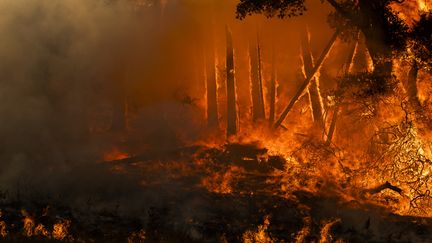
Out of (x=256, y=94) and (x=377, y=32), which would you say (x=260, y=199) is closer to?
(x=377, y=32)

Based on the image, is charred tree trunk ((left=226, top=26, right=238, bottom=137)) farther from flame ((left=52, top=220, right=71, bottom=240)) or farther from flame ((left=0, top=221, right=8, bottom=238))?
flame ((left=0, top=221, right=8, bottom=238))

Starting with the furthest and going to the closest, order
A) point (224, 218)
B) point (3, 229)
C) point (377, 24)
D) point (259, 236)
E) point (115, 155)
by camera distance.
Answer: point (115, 155), point (377, 24), point (224, 218), point (259, 236), point (3, 229)

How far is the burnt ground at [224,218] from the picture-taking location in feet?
40.7

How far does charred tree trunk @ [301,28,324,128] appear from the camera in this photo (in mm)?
19500

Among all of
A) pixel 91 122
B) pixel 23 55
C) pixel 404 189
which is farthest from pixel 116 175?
pixel 23 55

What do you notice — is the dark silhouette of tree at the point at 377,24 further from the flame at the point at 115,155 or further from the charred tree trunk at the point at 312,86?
the flame at the point at 115,155

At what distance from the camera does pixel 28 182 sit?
46.5 ft

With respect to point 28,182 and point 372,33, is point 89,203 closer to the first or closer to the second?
point 28,182

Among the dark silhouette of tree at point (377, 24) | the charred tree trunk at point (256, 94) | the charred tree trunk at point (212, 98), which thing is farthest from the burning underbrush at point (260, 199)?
the charred tree trunk at point (256, 94)

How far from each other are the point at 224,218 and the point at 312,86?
8.07 meters

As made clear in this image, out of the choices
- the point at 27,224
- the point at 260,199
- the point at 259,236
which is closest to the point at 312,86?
the point at 260,199

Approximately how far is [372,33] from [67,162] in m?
8.76

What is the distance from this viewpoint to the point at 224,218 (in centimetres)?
1340

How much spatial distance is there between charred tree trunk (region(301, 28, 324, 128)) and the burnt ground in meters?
4.90
